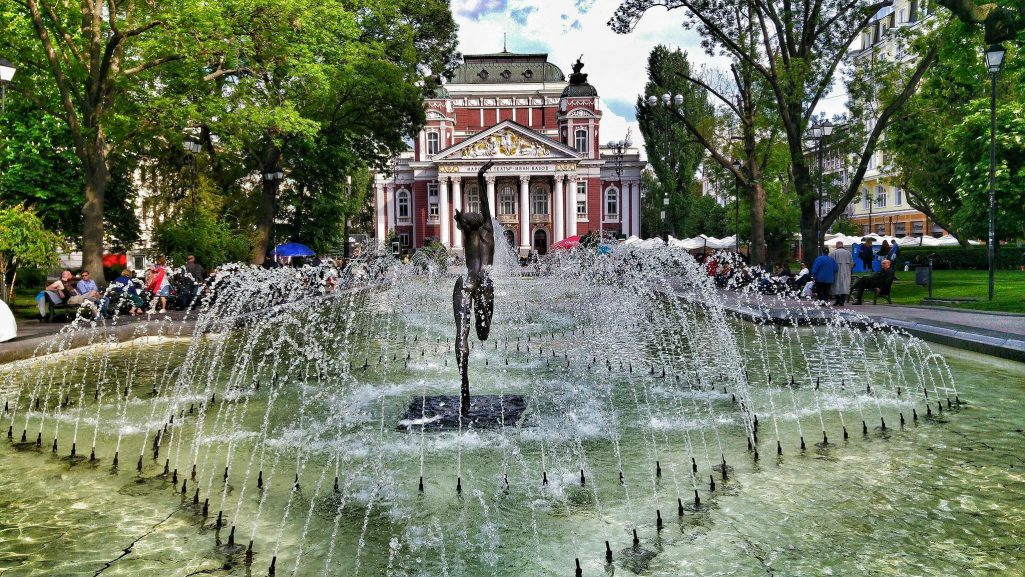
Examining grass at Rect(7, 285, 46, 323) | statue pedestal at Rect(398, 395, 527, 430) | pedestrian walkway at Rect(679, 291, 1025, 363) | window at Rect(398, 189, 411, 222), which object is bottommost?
statue pedestal at Rect(398, 395, 527, 430)

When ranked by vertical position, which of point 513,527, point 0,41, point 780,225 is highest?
point 0,41

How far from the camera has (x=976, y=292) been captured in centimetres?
1933

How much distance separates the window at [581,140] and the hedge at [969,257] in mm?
40890

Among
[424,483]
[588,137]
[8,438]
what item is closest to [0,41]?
[8,438]

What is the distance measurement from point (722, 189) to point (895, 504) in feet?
120

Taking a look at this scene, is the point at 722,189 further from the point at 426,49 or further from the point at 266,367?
the point at 266,367

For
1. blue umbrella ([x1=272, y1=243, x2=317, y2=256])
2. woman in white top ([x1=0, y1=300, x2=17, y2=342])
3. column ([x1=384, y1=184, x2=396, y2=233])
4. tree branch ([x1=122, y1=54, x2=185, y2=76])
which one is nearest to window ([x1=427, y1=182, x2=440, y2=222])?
column ([x1=384, y1=184, x2=396, y2=233])

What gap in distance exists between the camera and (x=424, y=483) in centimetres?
522

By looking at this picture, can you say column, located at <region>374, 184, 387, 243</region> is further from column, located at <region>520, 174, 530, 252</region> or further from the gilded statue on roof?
column, located at <region>520, 174, 530, 252</region>

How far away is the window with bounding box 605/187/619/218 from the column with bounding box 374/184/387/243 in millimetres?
23324

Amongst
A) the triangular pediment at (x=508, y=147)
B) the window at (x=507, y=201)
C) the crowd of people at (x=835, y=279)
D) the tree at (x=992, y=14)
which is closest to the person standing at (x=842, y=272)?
the crowd of people at (x=835, y=279)

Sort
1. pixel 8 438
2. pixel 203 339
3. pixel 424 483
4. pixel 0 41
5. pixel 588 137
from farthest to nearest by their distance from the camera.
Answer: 1. pixel 588 137
2. pixel 0 41
3. pixel 203 339
4. pixel 8 438
5. pixel 424 483

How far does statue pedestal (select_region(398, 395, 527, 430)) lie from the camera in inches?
266

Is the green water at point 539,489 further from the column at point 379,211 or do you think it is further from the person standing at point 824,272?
the column at point 379,211
